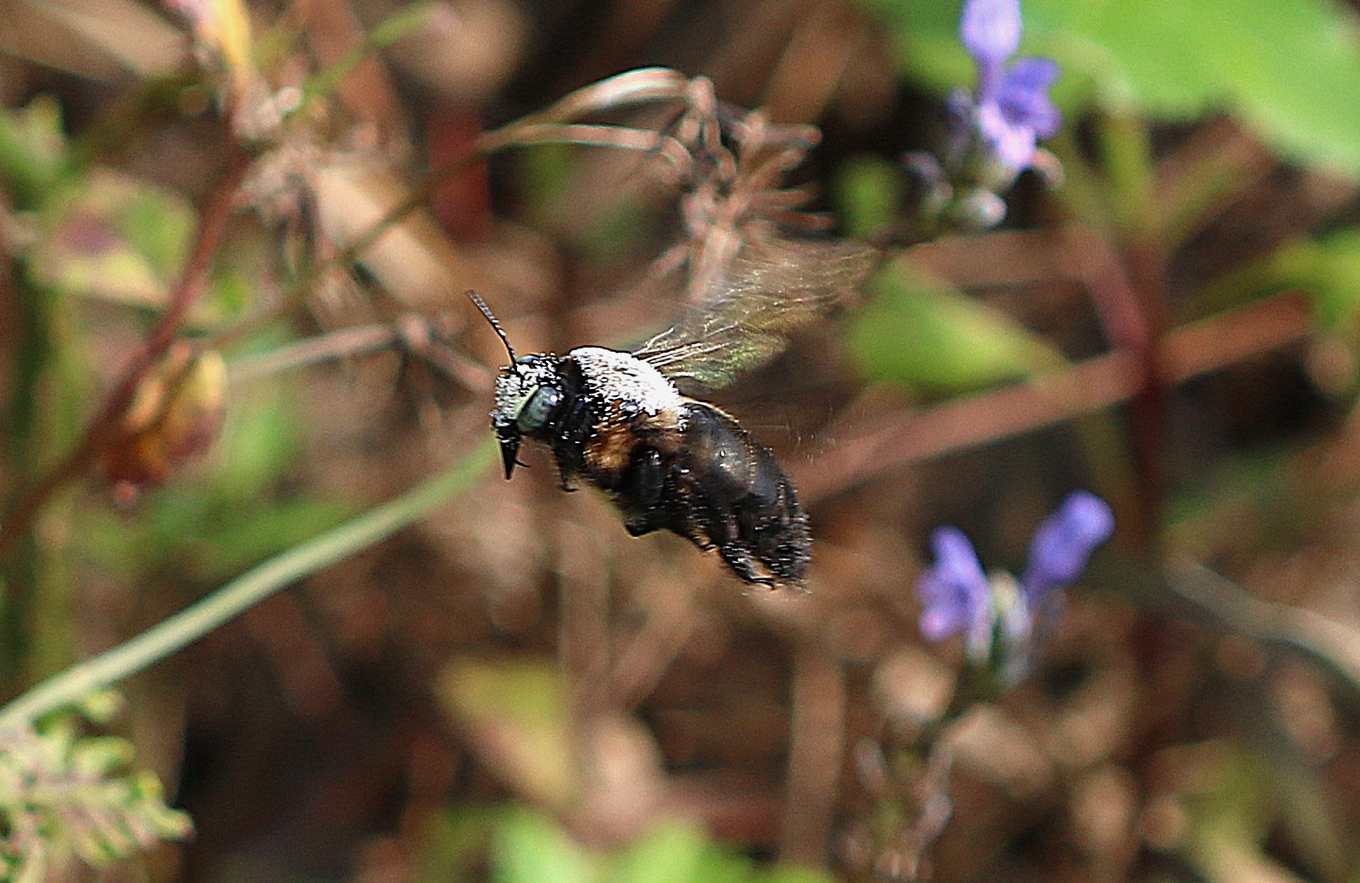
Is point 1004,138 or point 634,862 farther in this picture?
point 634,862

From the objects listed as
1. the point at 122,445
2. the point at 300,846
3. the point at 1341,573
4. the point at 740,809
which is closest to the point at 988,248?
the point at 1341,573

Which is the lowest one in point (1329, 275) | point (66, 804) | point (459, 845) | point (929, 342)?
point (66, 804)

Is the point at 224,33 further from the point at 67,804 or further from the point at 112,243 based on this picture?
the point at 67,804

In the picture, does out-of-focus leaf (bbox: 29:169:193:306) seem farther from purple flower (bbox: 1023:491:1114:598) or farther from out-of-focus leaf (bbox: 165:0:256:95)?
purple flower (bbox: 1023:491:1114:598)

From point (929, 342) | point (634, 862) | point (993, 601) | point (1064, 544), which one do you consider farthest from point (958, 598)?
A: point (929, 342)

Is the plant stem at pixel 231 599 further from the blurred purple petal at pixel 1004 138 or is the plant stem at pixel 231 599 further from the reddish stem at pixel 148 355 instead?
the blurred purple petal at pixel 1004 138

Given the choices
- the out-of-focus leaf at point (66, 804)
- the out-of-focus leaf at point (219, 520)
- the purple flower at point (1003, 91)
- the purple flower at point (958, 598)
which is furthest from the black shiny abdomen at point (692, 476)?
the out-of-focus leaf at point (219, 520)

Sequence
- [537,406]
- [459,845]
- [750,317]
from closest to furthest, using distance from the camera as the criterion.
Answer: [537,406]
[750,317]
[459,845]

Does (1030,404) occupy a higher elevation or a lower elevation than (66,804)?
higher
